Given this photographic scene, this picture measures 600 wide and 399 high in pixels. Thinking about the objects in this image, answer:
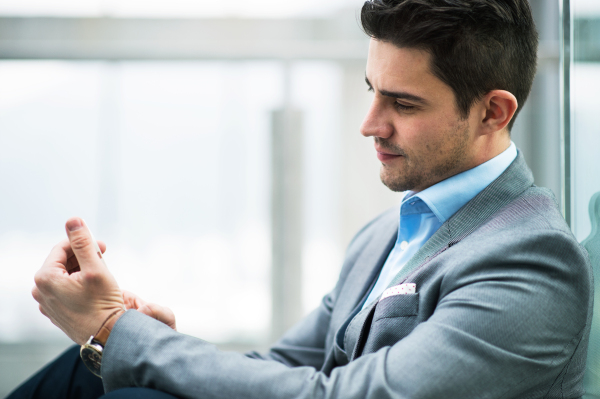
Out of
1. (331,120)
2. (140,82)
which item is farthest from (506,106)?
(140,82)

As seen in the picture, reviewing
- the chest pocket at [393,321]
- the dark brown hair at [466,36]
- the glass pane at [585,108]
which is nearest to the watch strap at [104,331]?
the chest pocket at [393,321]

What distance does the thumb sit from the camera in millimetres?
885

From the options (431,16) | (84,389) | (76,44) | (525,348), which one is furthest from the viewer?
(76,44)

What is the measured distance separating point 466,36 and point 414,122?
0.21 meters

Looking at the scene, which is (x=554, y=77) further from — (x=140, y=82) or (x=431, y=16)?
(x=140, y=82)

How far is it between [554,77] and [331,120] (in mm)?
1157

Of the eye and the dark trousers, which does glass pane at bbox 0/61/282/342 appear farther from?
the eye

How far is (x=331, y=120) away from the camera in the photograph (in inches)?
92.0

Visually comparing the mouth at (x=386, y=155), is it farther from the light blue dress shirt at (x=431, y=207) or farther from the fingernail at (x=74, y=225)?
the fingernail at (x=74, y=225)

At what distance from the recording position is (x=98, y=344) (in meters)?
0.85

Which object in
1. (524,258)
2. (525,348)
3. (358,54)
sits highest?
(358,54)

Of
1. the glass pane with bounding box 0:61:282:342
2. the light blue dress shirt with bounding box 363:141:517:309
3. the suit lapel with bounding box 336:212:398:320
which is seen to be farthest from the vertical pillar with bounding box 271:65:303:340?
the light blue dress shirt with bounding box 363:141:517:309

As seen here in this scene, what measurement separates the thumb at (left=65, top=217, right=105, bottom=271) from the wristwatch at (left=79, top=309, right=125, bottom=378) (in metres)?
0.11

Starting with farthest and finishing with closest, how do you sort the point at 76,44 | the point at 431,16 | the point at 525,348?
1. the point at 76,44
2. the point at 431,16
3. the point at 525,348
